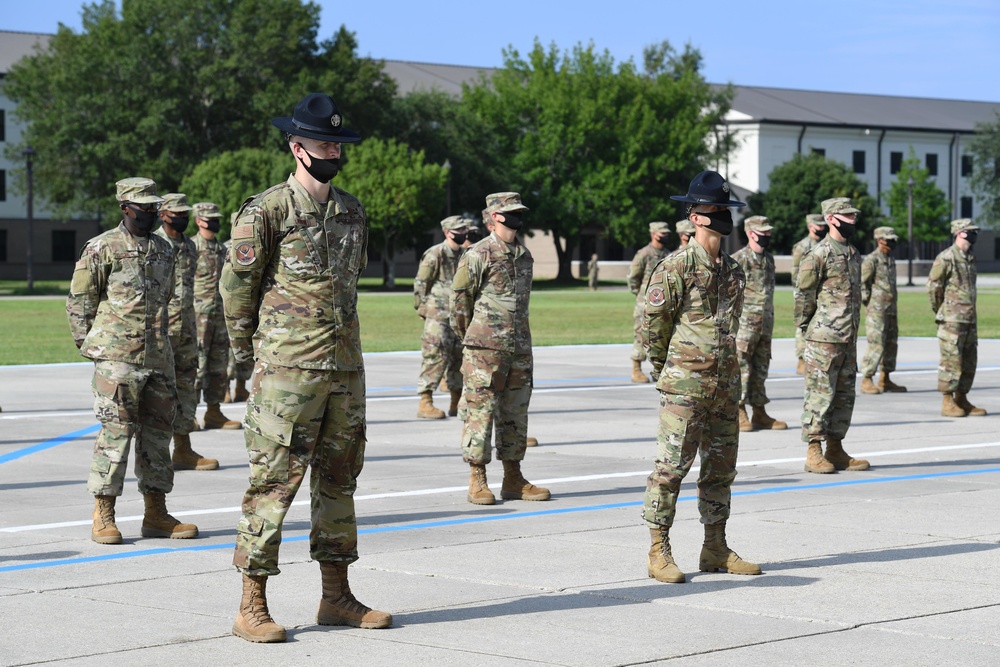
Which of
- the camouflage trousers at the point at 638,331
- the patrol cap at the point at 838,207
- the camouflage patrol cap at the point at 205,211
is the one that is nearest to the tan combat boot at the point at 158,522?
the camouflage patrol cap at the point at 205,211

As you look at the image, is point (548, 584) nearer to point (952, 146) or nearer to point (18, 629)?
point (18, 629)

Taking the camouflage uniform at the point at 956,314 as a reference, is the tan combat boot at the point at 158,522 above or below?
below

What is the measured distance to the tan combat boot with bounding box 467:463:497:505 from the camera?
10273mm

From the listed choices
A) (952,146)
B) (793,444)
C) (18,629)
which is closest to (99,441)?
(18,629)

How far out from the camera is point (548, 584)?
24.7ft

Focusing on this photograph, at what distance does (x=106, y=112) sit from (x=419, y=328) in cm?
3594

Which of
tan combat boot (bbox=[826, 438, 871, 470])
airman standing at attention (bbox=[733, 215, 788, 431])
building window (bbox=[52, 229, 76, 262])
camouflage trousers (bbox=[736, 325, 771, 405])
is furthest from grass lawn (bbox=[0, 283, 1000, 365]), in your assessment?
building window (bbox=[52, 229, 76, 262])

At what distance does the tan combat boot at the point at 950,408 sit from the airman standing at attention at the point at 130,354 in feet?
32.5

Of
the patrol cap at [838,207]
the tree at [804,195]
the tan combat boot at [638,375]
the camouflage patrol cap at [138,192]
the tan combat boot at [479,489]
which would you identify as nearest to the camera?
the camouflage patrol cap at [138,192]

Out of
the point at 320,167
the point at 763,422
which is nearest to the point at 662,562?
the point at 320,167

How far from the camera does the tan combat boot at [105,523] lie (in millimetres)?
8712

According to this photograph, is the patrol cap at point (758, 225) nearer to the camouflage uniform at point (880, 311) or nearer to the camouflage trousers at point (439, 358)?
the camouflage trousers at point (439, 358)

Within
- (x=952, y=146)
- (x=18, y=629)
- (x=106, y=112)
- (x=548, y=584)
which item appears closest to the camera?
(x=18, y=629)

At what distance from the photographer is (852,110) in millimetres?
101812
